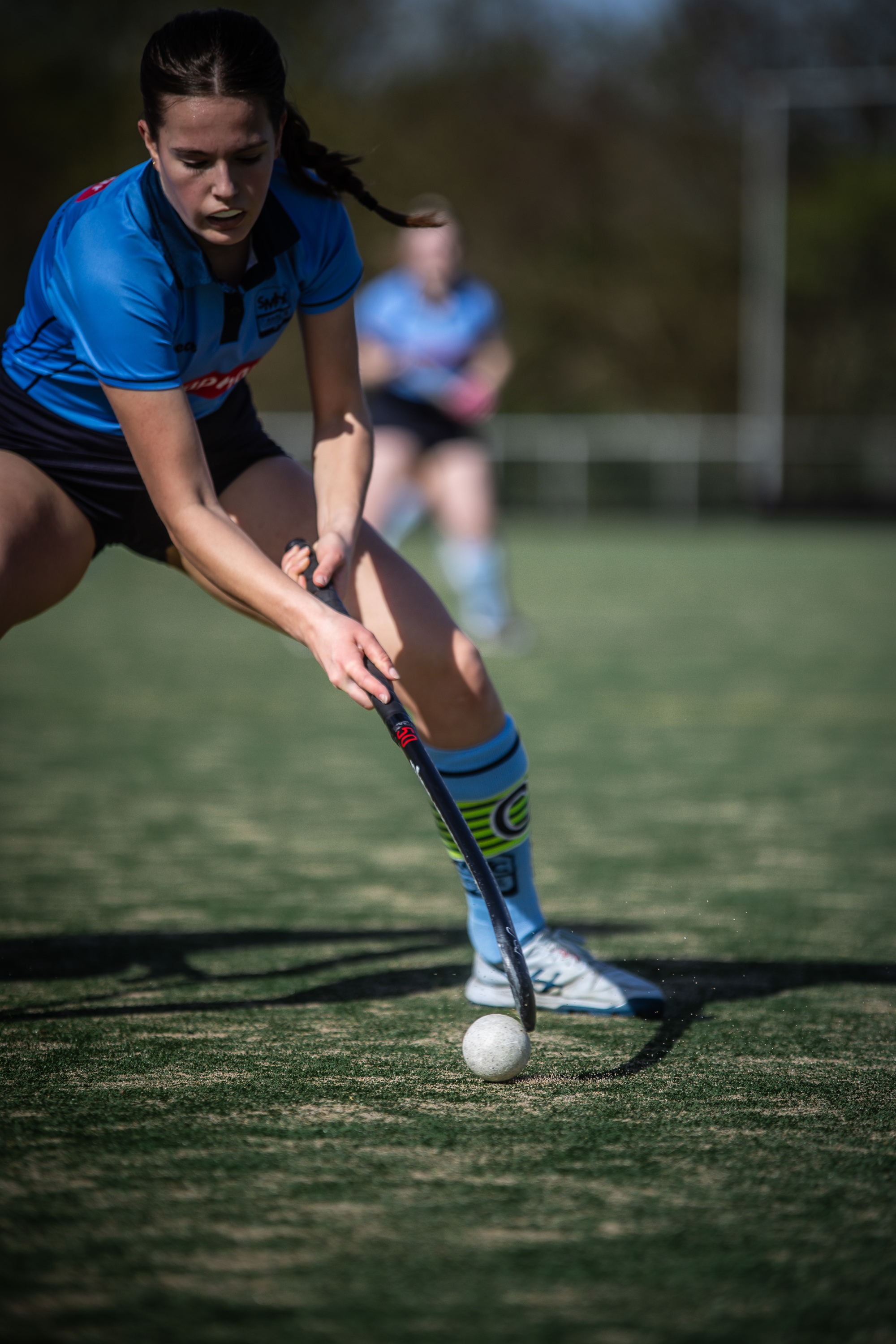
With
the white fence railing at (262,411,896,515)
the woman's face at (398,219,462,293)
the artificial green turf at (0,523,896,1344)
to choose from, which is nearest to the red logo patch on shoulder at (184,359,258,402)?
the artificial green turf at (0,523,896,1344)

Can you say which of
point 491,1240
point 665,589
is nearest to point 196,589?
point 665,589

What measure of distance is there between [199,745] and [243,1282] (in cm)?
395

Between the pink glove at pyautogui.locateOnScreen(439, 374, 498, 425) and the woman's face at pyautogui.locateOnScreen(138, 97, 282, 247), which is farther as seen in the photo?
the pink glove at pyautogui.locateOnScreen(439, 374, 498, 425)

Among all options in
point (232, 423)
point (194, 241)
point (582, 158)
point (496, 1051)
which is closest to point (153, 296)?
point (194, 241)

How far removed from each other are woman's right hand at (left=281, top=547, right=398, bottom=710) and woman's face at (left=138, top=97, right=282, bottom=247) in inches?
21.8

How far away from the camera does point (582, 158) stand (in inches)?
1026

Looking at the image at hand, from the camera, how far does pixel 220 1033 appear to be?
7.57 ft

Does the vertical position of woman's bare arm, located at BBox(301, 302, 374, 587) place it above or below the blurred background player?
above

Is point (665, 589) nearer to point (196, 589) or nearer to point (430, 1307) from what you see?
point (196, 589)

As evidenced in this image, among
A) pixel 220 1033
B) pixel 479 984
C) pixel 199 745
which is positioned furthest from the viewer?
pixel 199 745

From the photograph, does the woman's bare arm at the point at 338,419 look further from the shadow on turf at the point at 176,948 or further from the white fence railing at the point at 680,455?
the white fence railing at the point at 680,455

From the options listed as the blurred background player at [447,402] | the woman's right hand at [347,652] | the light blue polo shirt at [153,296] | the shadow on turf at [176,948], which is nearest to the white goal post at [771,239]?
the blurred background player at [447,402]

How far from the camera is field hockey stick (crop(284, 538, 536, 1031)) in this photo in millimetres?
2031

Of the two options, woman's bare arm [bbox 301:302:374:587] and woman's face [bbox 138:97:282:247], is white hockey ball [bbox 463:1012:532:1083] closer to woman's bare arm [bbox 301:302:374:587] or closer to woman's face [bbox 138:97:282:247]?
woman's bare arm [bbox 301:302:374:587]
